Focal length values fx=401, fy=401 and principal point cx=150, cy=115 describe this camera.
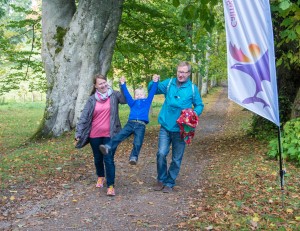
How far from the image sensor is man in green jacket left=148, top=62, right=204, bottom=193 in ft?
21.3

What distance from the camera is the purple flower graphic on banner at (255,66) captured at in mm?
5449

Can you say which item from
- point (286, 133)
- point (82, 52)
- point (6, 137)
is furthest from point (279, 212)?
point (6, 137)

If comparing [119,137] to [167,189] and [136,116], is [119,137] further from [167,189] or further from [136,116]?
[167,189]

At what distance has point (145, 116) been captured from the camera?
22.8 feet

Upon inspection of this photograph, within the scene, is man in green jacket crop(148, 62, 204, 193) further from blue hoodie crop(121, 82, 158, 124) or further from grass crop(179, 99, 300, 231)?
grass crop(179, 99, 300, 231)

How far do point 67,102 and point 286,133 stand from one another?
689 centimetres

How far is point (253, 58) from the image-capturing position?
547 cm

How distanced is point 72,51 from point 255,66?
26.9ft

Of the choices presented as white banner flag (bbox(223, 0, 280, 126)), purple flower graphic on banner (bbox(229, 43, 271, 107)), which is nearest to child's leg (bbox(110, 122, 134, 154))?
white banner flag (bbox(223, 0, 280, 126))

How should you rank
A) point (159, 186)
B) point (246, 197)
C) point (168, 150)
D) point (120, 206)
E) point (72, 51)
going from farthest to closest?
1. point (72, 51)
2. point (159, 186)
3. point (168, 150)
4. point (246, 197)
5. point (120, 206)

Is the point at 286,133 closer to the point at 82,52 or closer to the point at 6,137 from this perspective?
→ the point at 82,52

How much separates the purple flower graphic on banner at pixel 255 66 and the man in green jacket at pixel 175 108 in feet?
3.58

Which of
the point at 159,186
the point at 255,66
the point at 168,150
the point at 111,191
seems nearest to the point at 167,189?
the point at 159,186

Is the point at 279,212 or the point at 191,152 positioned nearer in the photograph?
the point at 279,212
